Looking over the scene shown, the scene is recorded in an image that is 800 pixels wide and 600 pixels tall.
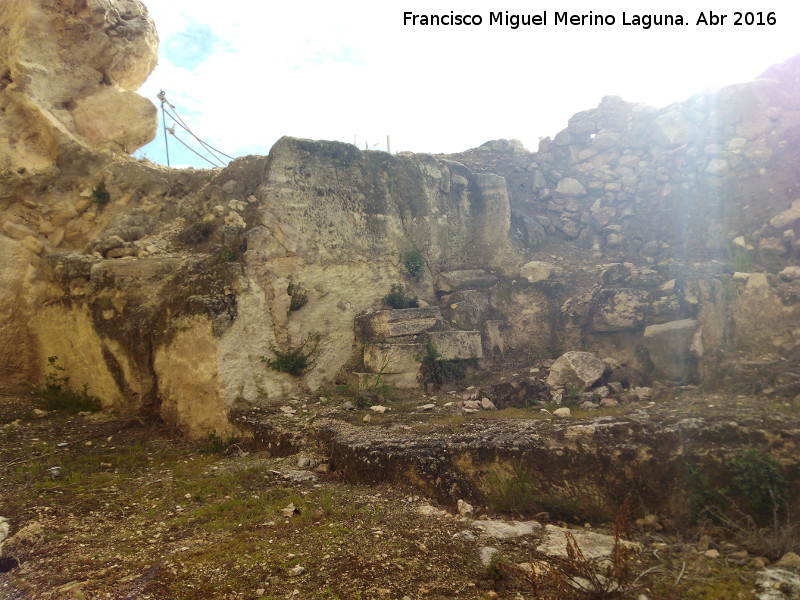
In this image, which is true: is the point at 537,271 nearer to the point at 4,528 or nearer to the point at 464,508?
the point at 464,508

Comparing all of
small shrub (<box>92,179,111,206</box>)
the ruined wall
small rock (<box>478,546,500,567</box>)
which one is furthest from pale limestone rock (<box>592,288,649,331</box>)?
small shrub (<box>92,179,111,206</box>)

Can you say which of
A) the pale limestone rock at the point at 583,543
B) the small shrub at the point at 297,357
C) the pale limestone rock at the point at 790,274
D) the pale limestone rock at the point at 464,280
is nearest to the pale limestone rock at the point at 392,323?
the small shrub at the point at 297,357

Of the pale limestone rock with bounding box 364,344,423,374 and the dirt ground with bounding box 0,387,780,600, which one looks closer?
the dirt ground with bounding box 0,387,780,600

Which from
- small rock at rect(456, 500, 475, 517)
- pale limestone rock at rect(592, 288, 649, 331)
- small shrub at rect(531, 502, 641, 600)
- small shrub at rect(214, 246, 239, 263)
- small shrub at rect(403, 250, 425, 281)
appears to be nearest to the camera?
small shrub at rect(531, 502, 641, 600)

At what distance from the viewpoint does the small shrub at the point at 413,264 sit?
865cm

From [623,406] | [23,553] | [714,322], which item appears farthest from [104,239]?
[714,322]

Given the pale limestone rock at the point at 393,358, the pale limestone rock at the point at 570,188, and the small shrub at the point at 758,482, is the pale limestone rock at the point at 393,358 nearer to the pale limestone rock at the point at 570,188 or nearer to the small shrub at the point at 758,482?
the small shrub at the point at 758,482

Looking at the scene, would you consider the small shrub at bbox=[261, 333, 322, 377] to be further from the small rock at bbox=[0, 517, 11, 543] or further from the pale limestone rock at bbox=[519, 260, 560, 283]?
the pale limestone rock at bbox=[519, 260, 560, 283]

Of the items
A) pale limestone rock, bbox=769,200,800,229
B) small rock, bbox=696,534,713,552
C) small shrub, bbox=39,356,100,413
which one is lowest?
small rock, bbox=696,534,713,552

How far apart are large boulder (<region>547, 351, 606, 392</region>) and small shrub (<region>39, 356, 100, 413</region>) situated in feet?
20.5

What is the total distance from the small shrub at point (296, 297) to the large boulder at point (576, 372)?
142 inches

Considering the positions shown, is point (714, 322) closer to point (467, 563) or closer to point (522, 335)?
point (522, 335)

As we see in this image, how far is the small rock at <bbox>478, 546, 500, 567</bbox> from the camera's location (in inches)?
136

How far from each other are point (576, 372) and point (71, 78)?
9118 mm
